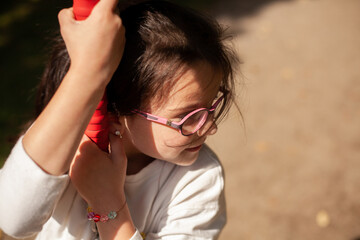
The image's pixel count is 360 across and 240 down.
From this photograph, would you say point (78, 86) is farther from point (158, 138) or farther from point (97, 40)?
point (158, 138)

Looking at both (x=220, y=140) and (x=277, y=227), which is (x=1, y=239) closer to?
(x=277, y=227)

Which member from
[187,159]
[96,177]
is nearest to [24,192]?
[96,177]

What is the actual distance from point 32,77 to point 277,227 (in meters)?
3.06

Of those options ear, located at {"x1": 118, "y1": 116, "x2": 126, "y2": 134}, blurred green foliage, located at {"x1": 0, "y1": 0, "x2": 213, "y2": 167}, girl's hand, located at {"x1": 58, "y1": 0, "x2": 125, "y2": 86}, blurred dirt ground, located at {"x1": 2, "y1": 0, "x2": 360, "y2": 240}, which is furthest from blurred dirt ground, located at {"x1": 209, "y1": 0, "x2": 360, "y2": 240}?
girl's hand, located at {"x1": 58, "y1": 0, "x2": 125, "y2": 86}

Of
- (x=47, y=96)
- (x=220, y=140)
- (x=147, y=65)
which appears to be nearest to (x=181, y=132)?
(x=147, y=65)

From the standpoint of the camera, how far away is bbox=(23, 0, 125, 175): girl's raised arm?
1015 millimetres

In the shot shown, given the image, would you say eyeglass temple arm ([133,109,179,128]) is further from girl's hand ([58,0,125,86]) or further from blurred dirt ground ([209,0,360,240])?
blurred dirt ground ([209,0,360,240])

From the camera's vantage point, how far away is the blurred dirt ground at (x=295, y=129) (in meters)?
3.23

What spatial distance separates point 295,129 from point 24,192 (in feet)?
11.0

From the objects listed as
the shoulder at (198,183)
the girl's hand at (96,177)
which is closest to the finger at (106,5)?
the girl's hand at (96,177)

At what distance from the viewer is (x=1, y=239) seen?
1.71 m

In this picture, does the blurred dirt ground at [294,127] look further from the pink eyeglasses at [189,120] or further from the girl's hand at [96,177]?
the girl's hand at [96,177]

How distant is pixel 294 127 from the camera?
3996 millimetres

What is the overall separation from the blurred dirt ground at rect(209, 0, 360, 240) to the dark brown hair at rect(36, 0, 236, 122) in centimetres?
114
